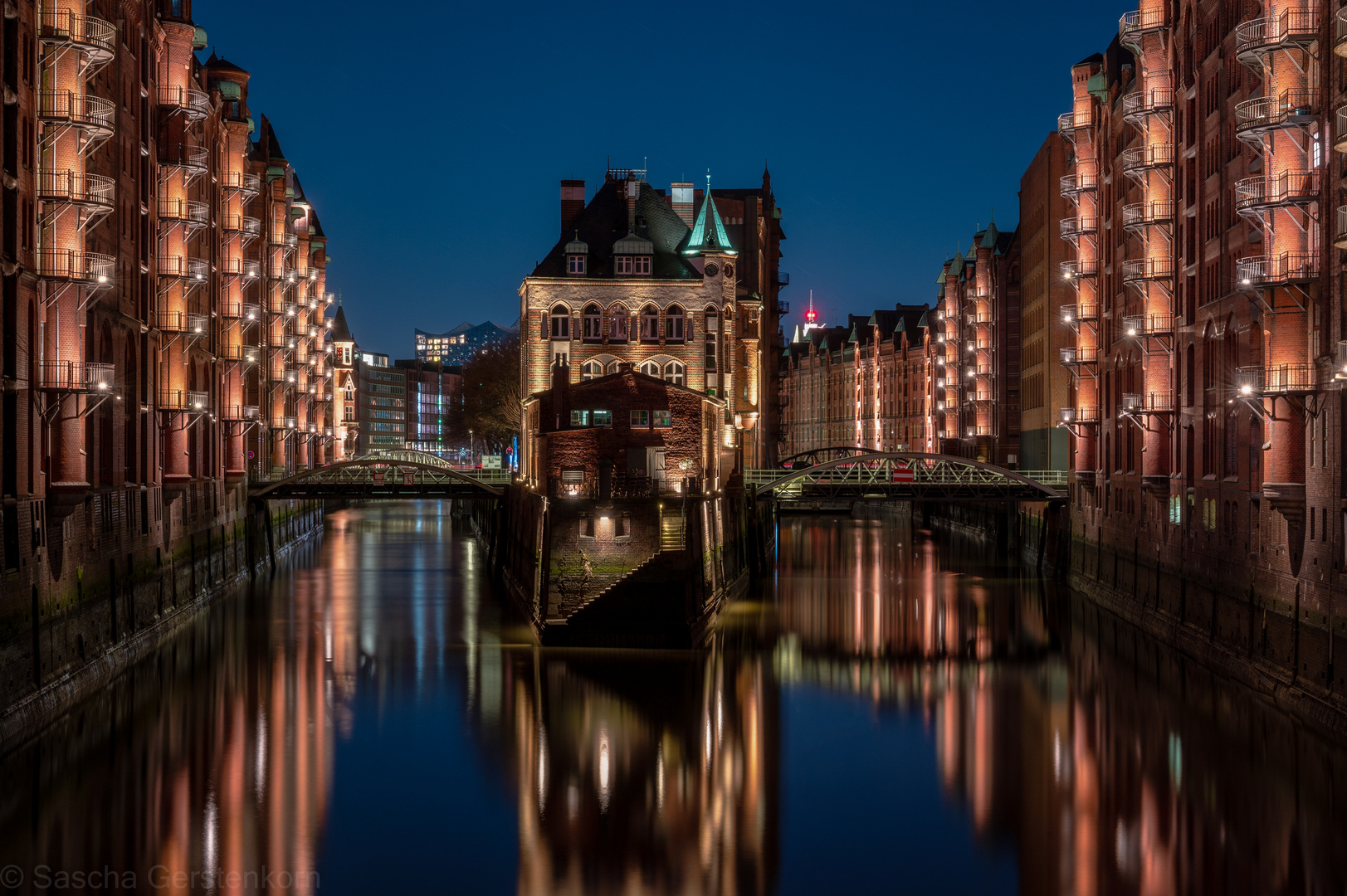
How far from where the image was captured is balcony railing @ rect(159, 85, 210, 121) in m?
46.5

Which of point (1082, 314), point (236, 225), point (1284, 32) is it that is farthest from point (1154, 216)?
point (236, 225)

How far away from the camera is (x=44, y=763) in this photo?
2744 centimetres

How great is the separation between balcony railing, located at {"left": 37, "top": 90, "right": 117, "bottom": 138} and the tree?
61767 mm

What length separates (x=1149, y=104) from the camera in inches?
1865

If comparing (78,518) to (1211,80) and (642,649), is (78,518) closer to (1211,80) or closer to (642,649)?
(642,649)

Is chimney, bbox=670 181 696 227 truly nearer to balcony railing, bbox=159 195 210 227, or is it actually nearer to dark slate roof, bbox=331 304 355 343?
balcony railing, bbox=159 195 210 227

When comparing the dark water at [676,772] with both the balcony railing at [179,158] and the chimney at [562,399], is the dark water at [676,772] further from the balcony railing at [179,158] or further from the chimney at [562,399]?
the balcony railing at [179,158]

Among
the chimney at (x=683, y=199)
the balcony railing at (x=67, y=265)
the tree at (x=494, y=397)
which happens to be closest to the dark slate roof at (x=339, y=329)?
the tree at (x=494, y=397)

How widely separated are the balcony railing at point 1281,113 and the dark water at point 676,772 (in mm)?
13422

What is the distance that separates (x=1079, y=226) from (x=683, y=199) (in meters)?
26.6

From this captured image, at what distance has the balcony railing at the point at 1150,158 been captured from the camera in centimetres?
4706

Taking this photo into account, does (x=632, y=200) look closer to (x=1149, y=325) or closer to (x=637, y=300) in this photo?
(x=637, y=300)

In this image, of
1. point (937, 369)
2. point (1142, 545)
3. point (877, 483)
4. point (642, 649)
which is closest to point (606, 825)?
point (642, 649)

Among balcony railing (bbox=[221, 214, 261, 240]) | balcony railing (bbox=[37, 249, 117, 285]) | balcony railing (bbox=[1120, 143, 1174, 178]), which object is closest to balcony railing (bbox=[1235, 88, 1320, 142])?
balcony railing (bbox=[1120, 143, 1174, 178])
